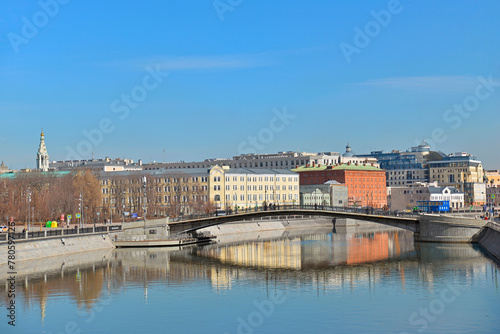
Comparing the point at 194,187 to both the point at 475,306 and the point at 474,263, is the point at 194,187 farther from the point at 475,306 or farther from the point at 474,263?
the point at 475,306

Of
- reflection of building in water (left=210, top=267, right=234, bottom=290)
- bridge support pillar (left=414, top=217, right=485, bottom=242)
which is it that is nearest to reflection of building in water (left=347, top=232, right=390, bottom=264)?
bridge support pillar (left=414, top=217, right=485, bottom=242)

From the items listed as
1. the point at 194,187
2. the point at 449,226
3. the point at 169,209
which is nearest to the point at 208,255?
the point at 449,226

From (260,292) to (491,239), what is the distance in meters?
32.1

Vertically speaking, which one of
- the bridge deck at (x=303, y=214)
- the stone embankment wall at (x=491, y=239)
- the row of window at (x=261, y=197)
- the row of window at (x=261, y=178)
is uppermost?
the row of window at (x=261, y=178)

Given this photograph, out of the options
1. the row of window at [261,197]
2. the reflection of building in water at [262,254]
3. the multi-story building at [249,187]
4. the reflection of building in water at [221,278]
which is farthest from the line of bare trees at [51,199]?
the reflection of building in water at [221,278]

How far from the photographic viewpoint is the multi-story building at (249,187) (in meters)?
161

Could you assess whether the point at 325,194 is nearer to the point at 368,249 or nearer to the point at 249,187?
the point at 249,187

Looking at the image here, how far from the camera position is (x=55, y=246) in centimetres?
7625

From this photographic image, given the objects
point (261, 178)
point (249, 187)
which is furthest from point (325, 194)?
point (249, 187)

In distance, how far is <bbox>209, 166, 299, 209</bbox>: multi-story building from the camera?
161 m

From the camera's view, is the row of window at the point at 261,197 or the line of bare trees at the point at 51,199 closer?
the line of bare trees at the point at 51,199

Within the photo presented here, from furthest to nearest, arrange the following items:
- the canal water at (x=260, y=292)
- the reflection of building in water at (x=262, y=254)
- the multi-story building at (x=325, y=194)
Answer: the multi-story building at (x=325, y=194) < the reflection of building in water at (x=262, y=254) < the canal water at (x=260, y=292)

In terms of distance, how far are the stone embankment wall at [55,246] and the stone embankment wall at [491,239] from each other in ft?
122

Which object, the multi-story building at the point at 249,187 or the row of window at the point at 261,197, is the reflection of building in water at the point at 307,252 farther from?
the row of window at the point at 261,197
